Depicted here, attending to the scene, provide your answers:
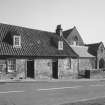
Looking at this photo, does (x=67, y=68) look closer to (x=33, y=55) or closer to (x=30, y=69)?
(x=30, y=69)

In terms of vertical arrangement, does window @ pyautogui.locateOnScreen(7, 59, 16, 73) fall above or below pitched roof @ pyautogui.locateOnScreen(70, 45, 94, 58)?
below

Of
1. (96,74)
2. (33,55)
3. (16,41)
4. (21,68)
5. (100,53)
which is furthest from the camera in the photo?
(100,53)

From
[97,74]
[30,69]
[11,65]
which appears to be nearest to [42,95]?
[11,65]

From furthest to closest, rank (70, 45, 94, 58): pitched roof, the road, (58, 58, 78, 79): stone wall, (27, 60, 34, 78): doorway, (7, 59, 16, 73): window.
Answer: (70, 45, 94, 58): pitched roof, (58, 58, 78, 79): stone wall, (27, 60, 34, 78): doorway, (7, 59, 16, 73): window, the road

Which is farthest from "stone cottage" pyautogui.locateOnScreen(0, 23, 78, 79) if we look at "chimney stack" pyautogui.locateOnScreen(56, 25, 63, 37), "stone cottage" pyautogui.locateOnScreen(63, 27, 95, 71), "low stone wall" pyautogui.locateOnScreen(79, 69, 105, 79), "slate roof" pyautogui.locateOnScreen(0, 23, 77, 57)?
"stone cottage" pyautogui.locateOnScreen(63, 27, 95, 71)

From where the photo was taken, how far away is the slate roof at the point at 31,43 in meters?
22.8

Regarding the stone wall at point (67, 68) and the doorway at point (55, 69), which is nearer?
the doorway at point (55, 69)

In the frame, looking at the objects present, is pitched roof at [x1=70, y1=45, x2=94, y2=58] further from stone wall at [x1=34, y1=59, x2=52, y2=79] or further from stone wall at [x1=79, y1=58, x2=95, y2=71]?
stone wall at [x1=34, y1=59, x2=52, y2=79]

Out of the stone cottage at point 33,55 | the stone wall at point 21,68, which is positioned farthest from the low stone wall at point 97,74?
the stone wall at point 21,68

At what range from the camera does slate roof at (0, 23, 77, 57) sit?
22.8 metres

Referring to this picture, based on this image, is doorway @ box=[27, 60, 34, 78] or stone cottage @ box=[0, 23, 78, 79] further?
doorway @ box=[27, 60, 34, 78]

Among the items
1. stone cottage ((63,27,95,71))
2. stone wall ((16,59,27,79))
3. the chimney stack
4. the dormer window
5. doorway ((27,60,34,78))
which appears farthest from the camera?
stone cottage ((63,27,95,71))

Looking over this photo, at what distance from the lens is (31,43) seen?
84.9ft

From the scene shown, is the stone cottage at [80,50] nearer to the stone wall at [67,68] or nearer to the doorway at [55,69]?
the stone wall at [67,68]
